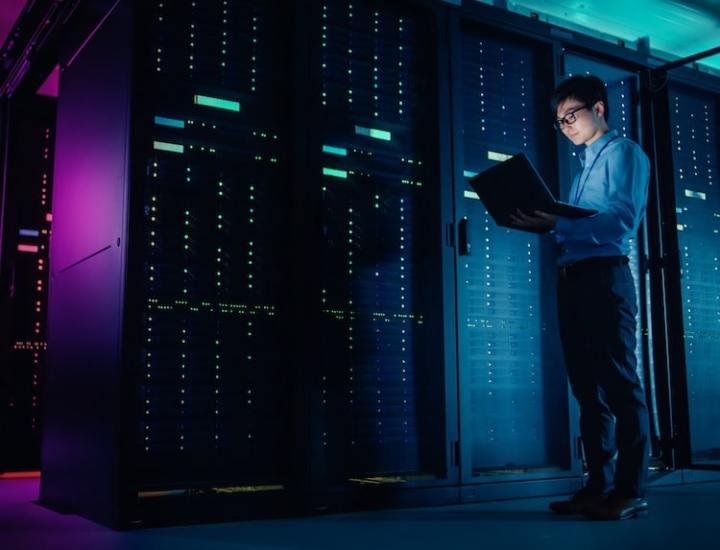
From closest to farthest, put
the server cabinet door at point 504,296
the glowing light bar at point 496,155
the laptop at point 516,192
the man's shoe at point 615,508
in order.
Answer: the laptop at point 516,192, the man's shoe at point 615,508, the server cabinet door at point 504,296, the glowing light bar at point 496,155

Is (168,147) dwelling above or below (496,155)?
below

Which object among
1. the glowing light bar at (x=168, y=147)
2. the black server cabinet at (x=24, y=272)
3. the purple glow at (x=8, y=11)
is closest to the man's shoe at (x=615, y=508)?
the glowing light bar at (x=168, y=147)

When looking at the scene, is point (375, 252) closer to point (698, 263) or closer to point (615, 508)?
point (615, 508)

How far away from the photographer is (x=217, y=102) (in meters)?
2.59

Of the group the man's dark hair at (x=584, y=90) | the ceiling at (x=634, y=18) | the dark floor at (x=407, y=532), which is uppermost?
the ceiling at (x=634, y=18)

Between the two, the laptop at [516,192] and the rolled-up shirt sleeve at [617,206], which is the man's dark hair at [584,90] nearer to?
the rolled-up shirt sleeve at [617,206]

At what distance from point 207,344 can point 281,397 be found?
1.09 ft

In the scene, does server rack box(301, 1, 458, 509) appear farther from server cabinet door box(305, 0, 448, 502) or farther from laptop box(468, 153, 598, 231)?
laptop box(468, 153, 598, 231)

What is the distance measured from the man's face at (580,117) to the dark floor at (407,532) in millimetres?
1363

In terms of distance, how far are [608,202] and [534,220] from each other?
288 mm

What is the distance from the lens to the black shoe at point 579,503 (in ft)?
8.18

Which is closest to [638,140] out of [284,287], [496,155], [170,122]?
[496,155]

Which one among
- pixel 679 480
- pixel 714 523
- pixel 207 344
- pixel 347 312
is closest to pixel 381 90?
pixel 347 312

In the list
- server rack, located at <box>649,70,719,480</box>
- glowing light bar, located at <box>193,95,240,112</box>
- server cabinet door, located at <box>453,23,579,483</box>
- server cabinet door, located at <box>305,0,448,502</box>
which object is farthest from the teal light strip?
server rack, located at <box>649,70,719,480</box>
